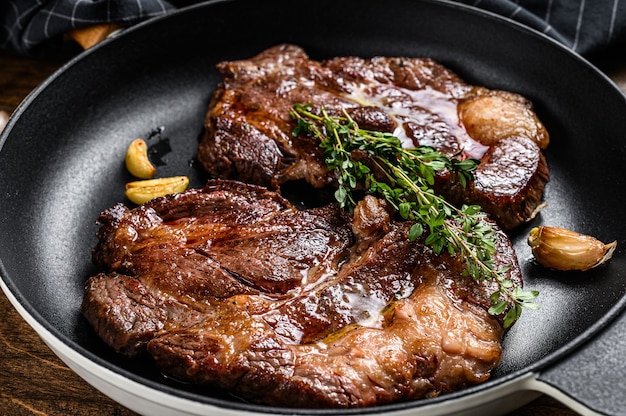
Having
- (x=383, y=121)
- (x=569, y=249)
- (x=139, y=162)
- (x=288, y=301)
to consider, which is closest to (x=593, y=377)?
(x=569, y=249)

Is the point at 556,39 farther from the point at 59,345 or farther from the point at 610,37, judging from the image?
the point at 59,345

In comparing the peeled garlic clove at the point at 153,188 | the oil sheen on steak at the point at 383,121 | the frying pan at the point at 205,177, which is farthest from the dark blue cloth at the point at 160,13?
the peeled garlic clove at the point at 153,188

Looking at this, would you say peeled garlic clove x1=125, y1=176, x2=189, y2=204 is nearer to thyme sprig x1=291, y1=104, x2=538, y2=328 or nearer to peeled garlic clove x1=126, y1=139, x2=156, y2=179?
peeled garlic clove x1=126, y1=139, x2=156, y2=179

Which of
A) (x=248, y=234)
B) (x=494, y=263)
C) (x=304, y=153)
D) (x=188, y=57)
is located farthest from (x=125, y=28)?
(x=494, y=263)

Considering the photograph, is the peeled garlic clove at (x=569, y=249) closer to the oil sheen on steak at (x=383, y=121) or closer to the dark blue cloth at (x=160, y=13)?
the oil sheen on steak at (x=383, y=121)

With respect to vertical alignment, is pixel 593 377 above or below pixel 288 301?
above

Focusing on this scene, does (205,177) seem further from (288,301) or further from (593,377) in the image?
(593,377)

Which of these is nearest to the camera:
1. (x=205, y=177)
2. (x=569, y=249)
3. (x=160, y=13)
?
(x=569, y=249)

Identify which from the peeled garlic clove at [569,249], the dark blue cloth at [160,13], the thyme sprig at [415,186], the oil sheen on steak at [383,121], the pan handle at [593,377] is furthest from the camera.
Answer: the dark blue cloth at [160,13]
